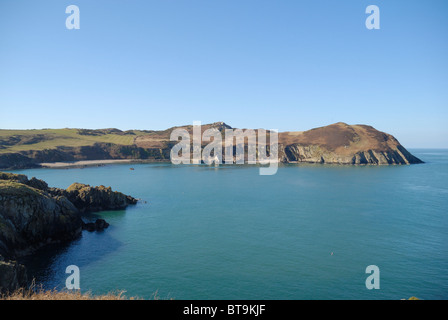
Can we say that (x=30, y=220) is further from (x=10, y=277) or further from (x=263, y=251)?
(x=263, y=251)

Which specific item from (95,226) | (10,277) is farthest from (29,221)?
(10,277)

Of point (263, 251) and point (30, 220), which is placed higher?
point (30, 220)

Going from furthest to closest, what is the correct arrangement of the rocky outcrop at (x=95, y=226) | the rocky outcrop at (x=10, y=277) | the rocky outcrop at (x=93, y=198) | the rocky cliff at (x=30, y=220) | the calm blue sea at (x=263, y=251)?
the rocky outcrop at (x=93, y=198) < the rocky outcrop at (x=95, y=226) < the rocky cliff at (x=30, y=220) < the calm blue sea at (x=263, y=251) < the rocky outcrop at (x=10, y=277)

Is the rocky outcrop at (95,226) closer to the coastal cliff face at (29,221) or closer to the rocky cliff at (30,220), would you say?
the rocky cliff at (30,220)

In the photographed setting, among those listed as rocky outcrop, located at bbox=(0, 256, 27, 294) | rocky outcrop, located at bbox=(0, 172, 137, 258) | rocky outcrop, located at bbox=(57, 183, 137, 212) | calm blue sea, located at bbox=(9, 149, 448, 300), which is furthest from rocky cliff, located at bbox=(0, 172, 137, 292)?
rocky outcrop, located at bbox=(57, 183, 137, 212)

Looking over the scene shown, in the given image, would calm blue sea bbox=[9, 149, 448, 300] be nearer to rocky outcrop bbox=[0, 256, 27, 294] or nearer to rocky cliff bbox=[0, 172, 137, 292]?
rocky cliff bbox=[0, 172, 137, 292]

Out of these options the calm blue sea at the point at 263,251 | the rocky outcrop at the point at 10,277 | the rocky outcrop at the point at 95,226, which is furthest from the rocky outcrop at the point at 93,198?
the rocky outcrop at the point at 10,277
